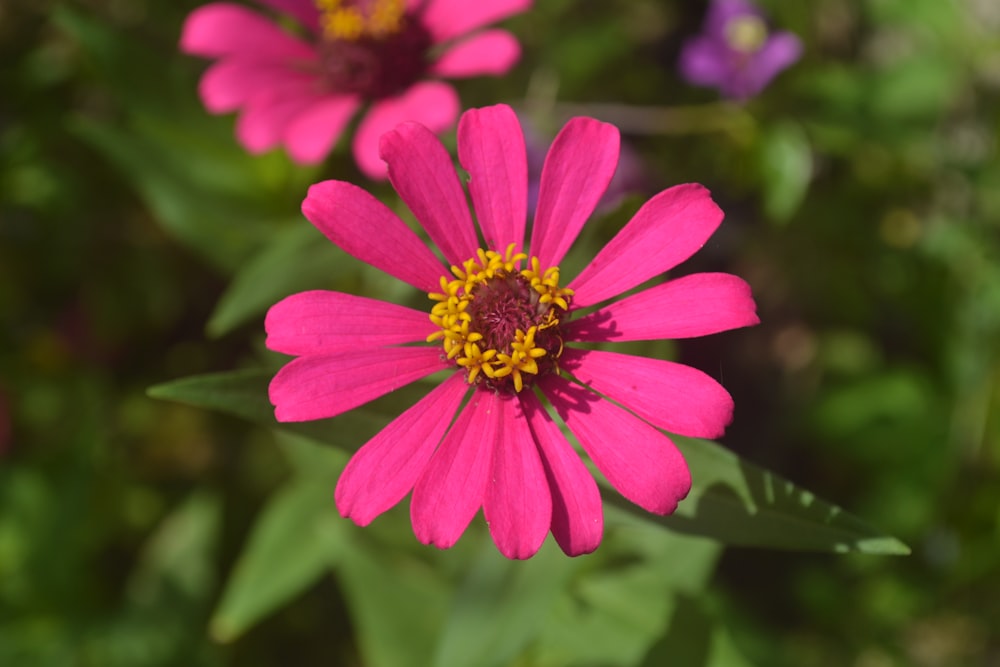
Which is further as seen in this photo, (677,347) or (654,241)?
(677,347)

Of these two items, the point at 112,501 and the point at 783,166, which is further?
the point at 112,501

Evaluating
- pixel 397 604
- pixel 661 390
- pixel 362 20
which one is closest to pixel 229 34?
pixel 362 20

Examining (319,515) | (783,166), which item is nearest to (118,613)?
(319,515)

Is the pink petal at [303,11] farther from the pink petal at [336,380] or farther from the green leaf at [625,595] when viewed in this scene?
the green leaf at [625,595]

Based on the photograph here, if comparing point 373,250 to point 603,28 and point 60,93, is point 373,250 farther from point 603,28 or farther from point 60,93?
point 60,93

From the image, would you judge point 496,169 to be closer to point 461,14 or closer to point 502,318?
point 502,318

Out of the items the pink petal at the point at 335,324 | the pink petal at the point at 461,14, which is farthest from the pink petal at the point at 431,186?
the pink petal at the point at 461,14
